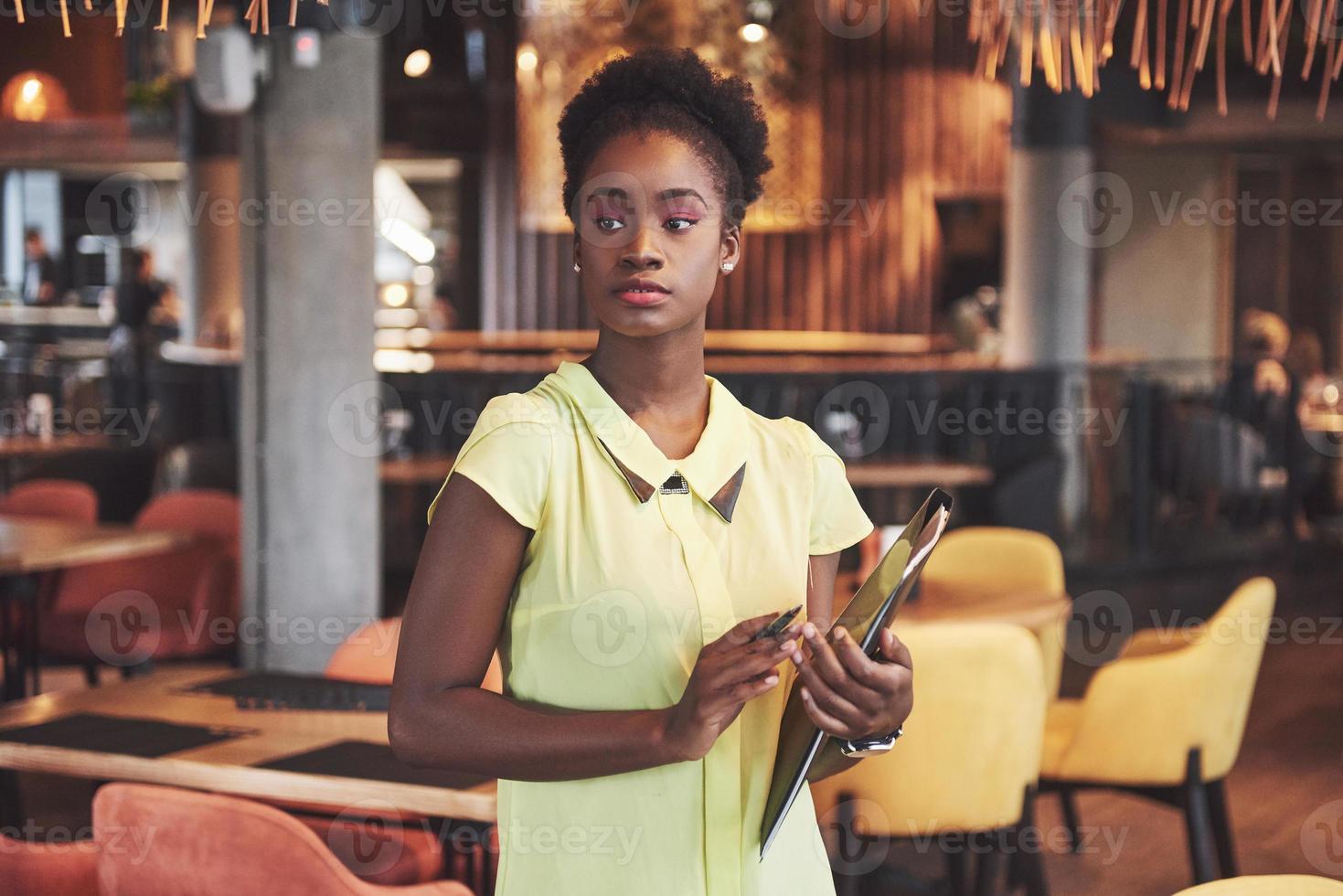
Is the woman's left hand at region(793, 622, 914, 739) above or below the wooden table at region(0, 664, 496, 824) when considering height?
above

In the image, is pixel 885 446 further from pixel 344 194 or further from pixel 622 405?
pixel 622 405

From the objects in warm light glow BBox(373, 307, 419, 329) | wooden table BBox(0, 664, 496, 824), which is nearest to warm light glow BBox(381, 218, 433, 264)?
warm light glow BBox(373, 307, 419, 329)

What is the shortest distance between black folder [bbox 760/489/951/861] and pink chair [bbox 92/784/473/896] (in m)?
1.09

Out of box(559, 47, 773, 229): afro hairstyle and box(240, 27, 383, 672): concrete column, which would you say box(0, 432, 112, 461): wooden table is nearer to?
box(240, 27, 383, 672): concrete column

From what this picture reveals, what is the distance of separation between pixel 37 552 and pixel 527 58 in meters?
8.26

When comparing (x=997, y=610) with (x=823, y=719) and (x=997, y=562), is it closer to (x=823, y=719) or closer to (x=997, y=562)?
(x=997, y=562)

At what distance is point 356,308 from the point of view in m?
4.56

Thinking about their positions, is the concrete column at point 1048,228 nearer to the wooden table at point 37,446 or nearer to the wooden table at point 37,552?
the wooden table at point 37,446

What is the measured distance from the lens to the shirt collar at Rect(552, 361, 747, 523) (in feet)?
4.33

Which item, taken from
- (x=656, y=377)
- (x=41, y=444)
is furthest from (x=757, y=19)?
(x=656, y=377)

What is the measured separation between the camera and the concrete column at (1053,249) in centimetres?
930

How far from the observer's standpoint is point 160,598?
17.7 ft

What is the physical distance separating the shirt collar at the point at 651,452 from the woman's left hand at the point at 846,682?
0.54 feet

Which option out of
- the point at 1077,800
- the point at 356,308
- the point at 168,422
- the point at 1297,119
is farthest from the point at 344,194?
the point at 1297,119
